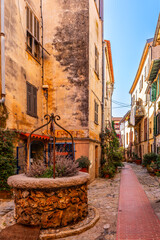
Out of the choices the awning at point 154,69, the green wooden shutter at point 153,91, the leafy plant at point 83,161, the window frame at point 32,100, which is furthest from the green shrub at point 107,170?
the awning at point 154,69

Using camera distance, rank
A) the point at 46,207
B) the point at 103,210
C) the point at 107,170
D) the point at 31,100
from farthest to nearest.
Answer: the point at 107,170
the point at 31,100
the point at 103,210
the point at 46,207

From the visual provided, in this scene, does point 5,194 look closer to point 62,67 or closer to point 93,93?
point 62,67

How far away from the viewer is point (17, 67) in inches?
347

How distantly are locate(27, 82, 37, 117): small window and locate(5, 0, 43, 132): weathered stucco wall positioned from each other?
0.77 feet

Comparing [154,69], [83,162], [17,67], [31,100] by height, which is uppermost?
[154,69]

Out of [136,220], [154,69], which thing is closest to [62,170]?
[136,220]

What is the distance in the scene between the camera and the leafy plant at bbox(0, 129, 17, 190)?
746cm

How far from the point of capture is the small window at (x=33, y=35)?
9.93 m

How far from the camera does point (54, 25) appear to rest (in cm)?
1141

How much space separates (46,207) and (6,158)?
11.2 feet

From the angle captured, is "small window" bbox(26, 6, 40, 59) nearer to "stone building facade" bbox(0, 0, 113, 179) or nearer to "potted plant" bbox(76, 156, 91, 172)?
"stone building facade" bbox(0, 0, 113, 179)

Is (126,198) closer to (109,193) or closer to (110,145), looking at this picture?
(109,193)

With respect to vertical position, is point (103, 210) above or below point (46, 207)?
below

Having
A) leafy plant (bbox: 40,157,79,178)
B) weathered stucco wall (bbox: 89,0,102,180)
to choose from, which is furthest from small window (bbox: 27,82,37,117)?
leafy plant (bbox: 40,157,79,178)
